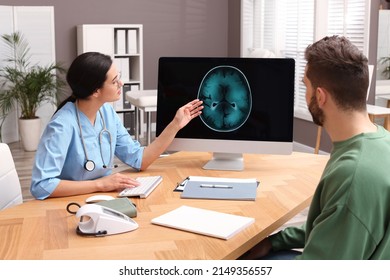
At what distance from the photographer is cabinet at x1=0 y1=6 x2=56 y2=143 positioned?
6.14 meters

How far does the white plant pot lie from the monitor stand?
3.87 metres

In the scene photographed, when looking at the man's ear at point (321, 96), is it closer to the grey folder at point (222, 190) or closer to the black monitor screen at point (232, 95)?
the grey folder at point (222, 190)

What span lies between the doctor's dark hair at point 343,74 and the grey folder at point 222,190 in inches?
28.2

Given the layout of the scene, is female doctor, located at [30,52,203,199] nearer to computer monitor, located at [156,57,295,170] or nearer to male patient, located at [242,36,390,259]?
computer monitor, located at [156,57,295,170]

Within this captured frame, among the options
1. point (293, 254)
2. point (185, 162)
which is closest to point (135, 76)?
point (185, 162)

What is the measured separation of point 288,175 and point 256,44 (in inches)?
179

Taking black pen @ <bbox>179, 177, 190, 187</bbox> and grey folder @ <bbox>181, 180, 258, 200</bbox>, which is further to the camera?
black pen @ <bbox>179, 177, 190, 187</bbox>

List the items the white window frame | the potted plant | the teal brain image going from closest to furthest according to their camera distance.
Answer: the teal brain image < the white window frame < the potted plant

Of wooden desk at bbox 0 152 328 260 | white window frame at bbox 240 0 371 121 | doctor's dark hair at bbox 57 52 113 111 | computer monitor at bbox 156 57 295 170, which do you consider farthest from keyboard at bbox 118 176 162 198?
white window frame at bbox 240 0 371 121

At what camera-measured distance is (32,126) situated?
236 inches

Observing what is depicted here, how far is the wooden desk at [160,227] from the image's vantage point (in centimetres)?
156

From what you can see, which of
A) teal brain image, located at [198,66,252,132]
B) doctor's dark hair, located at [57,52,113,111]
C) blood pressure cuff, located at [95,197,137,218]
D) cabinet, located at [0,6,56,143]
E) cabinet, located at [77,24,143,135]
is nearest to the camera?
blood pressure cuff, located at [95,197,137,218]

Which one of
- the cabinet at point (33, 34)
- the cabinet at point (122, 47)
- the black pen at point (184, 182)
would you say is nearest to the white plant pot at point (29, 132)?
the cabinet at point (33, 34)

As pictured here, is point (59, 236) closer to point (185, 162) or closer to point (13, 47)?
point (185, 162)
